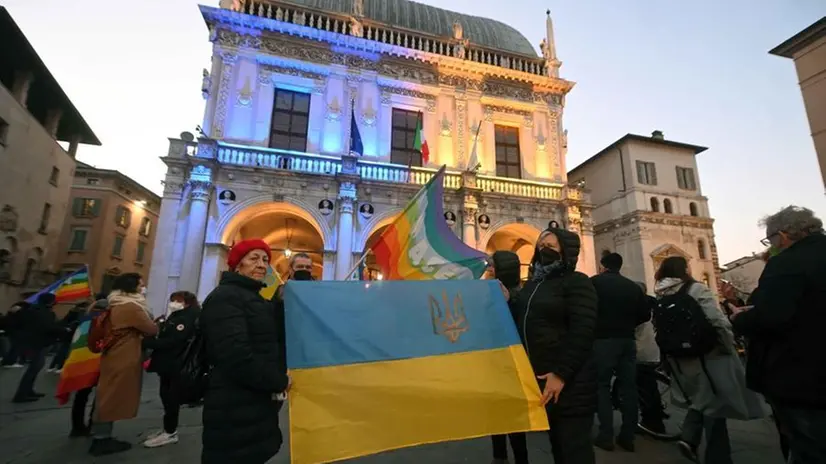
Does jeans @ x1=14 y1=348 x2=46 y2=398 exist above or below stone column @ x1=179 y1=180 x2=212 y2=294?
below

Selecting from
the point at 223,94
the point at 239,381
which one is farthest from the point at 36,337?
the point at 223,94

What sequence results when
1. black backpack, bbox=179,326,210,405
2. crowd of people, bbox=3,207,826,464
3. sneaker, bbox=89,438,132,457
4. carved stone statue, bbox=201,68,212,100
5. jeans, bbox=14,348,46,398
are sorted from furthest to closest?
carved stone statue, bbox=201,68,212,100 < jeans, bbox=14,348,46,398 < sneaker, bbox=89,438,132,457 < black backpack, bbox=179,326,210,405 < crowd of people, bbox=3,207,826,464

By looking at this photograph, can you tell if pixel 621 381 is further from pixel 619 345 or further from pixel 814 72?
pixel 814 72

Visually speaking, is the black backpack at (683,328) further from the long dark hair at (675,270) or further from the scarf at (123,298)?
the scarf at (123,298)

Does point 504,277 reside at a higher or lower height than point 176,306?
higher

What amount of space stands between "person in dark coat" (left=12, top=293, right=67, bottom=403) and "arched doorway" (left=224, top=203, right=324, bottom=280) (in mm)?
6534

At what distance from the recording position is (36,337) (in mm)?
6809

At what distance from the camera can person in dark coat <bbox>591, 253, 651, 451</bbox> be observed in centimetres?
432

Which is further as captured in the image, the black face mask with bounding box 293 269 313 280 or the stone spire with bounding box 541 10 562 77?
the stone spire with bounding box 541 10 562 77

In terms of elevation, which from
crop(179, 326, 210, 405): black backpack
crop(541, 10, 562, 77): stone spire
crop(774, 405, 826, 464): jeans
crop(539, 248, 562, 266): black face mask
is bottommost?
crop(774, 405, 826, 464): jeans

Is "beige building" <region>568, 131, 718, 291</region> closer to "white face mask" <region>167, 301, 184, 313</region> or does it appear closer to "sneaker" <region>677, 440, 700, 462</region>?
"sneaker" <region>677, 440, 700, 462</region>

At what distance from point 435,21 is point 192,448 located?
2039 cm

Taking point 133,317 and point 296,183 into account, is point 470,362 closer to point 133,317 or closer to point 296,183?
point 133,317

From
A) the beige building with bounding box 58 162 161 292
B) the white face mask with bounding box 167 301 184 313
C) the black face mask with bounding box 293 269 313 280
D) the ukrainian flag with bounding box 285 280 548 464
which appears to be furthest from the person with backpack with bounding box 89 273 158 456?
the beige building with bounding box 58 162 161 292
